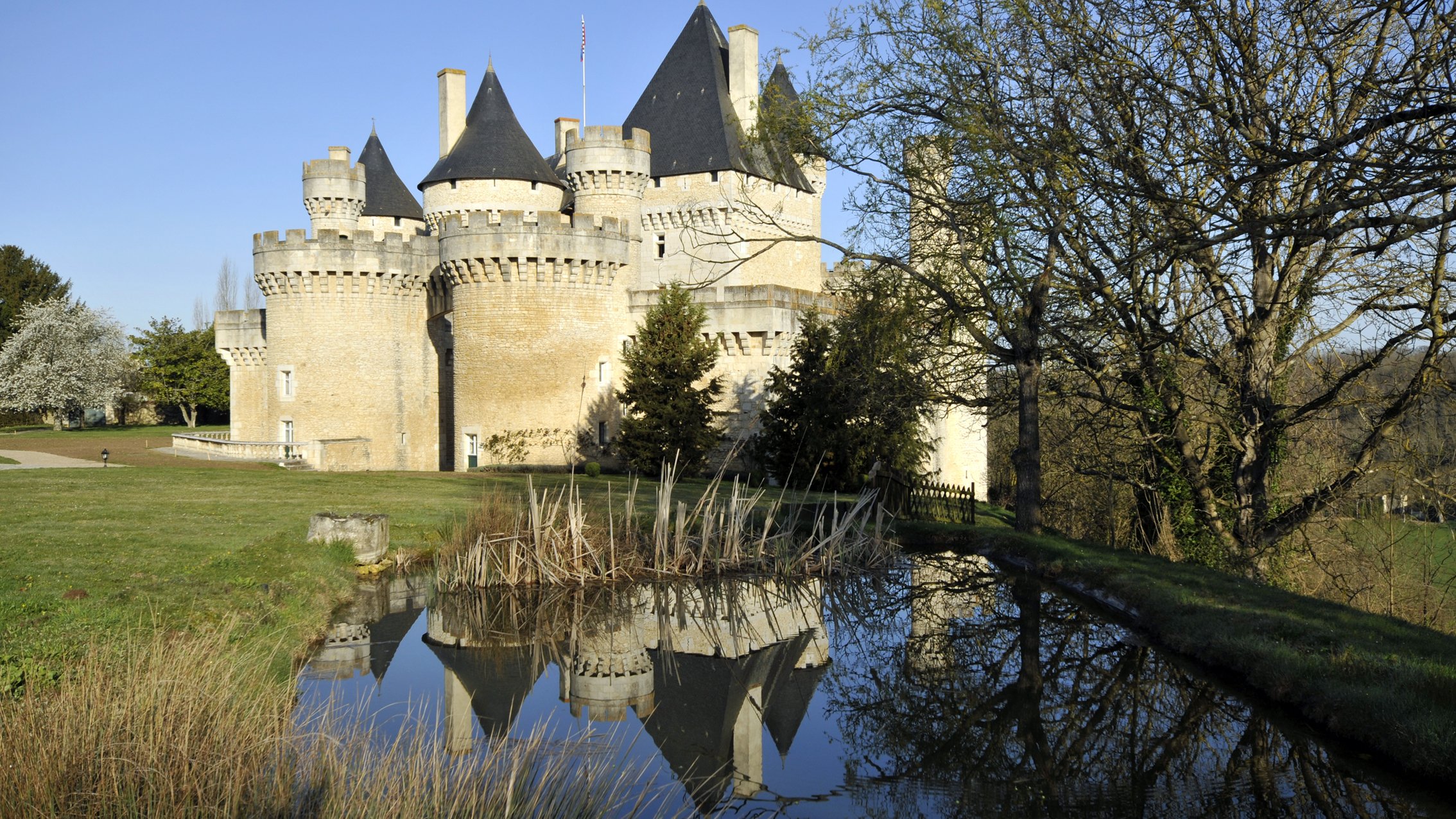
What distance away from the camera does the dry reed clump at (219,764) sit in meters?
4.66

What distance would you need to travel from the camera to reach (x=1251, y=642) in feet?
27.0

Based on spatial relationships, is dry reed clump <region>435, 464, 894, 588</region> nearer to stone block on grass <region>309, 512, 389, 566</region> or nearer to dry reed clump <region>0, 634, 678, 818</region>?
stone block on grass <region>309, 512, 389, 566</region>

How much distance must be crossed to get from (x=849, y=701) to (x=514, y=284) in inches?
760

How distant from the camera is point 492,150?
3088 centimetres

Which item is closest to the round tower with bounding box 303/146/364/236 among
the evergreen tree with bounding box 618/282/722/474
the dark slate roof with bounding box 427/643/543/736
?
the evergreen tree with bounding box 618/282/722/474

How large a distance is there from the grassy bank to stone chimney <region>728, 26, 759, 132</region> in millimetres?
22607

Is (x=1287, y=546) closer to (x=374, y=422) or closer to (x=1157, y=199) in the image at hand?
(x=1157, y=199)

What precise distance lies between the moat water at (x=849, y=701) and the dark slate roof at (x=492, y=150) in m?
20.5

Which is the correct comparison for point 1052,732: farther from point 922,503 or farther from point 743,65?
point 743,65

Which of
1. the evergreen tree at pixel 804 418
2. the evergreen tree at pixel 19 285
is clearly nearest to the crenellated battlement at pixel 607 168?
the evergreen tree at pixel 804 418

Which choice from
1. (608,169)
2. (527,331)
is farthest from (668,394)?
(608,169)

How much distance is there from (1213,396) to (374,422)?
22.2 meters

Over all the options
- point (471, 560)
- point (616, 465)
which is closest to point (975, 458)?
point (616, 465)

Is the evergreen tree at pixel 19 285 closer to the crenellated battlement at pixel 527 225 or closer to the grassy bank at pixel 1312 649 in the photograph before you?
the crenellated battlement at pixel 527 225
